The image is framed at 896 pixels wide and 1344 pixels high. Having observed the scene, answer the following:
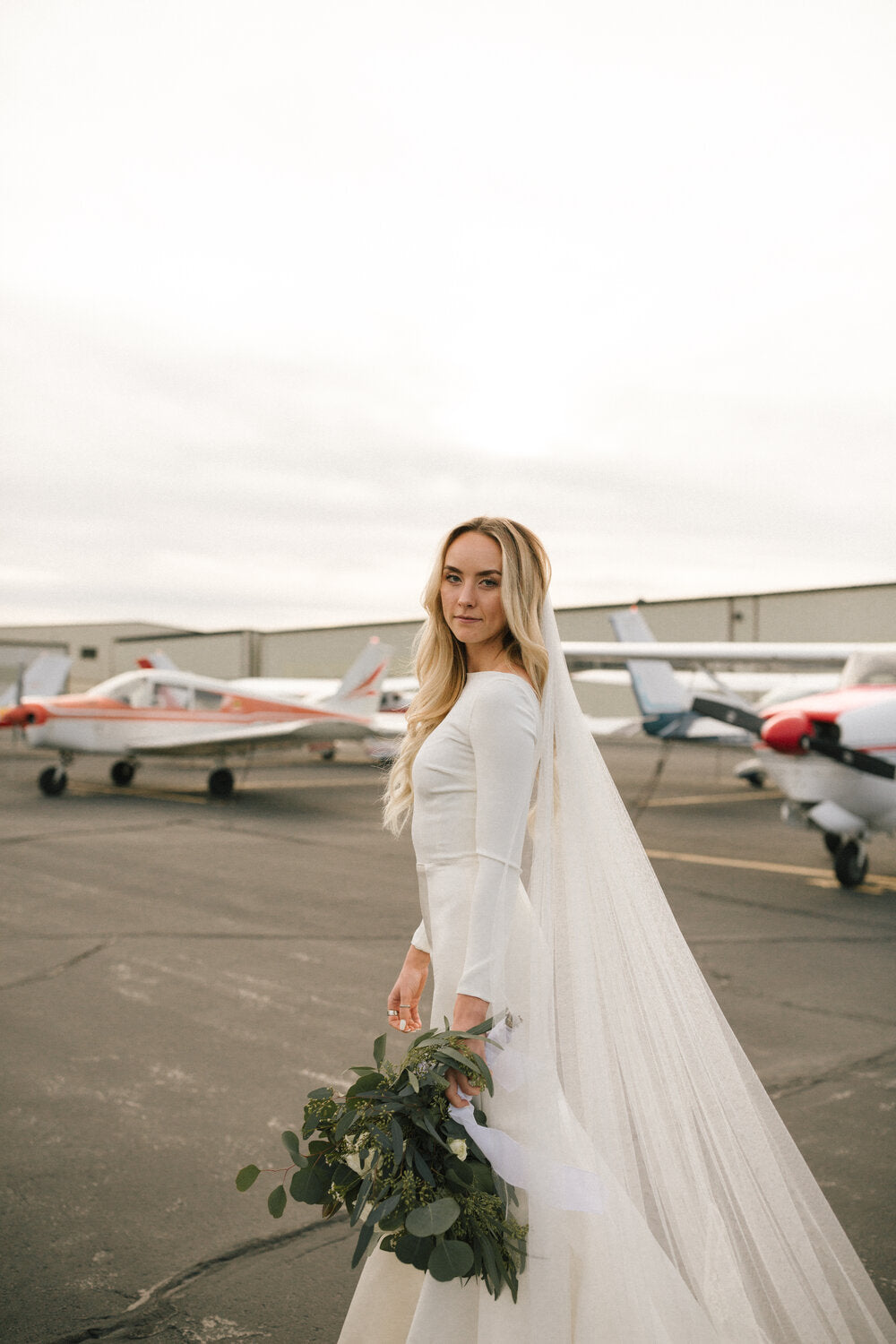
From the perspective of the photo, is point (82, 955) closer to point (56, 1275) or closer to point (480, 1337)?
point (56, 1275)

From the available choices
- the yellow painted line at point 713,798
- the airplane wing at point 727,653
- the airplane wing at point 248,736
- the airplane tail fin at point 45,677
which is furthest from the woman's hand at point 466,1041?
the airplane tail fin at point 45,677

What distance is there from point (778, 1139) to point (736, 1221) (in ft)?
0.60

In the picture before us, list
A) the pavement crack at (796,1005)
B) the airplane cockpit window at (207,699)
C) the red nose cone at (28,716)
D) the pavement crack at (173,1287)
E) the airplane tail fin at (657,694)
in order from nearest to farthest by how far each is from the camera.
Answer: the pavement crack at (173,1287), the pavement crack at (796,1005), the red nose cone at (28,716), the airplane cockpit window at (207,699), the airplane tail fin at (657,694)

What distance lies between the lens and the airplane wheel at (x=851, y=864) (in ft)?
25.2

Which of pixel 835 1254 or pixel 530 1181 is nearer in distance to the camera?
pixel 530 1181

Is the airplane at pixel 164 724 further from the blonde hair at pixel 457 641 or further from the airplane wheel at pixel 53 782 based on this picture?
the blonde hair at pixel 457 641

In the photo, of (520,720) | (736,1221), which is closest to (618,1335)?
(736,1221)

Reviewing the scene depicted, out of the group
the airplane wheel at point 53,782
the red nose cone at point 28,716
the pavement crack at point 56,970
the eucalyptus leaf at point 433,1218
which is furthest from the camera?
the red nose cone at point 28,716

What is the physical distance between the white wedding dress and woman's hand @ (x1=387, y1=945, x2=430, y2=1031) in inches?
9.4

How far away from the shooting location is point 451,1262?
1.41 metres

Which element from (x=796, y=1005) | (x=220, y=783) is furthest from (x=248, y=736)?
(x=796, y=1005)

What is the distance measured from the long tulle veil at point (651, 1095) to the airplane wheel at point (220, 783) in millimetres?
12588

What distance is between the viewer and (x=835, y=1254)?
1.85 m

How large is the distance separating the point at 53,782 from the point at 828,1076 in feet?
39.9
